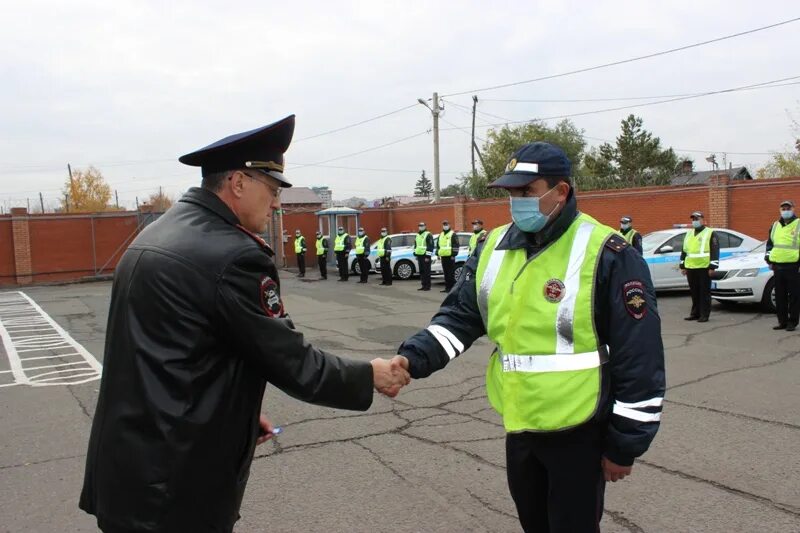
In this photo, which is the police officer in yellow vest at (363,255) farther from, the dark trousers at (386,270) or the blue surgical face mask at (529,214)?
the blue surgical face mask at (529,214)

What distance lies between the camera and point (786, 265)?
10.4 meters

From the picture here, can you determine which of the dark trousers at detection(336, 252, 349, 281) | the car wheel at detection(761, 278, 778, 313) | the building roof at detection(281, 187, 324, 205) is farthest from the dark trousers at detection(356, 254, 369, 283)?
the building roof at detection(281, 187, 324, 205)

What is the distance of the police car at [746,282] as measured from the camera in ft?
39.9

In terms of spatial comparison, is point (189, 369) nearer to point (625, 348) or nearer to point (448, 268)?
point (625, 348)

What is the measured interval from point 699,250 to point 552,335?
1054cm

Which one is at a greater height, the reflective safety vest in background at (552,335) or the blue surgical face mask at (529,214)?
the blue surgical face mask at (529,214)

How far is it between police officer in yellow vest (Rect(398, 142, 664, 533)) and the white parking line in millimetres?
6295

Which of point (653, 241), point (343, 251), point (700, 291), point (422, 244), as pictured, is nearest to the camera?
point (700, 291)

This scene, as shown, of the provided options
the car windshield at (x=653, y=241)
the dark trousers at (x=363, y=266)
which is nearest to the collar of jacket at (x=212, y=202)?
the car windshield at (x=653, y=241)

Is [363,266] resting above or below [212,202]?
below

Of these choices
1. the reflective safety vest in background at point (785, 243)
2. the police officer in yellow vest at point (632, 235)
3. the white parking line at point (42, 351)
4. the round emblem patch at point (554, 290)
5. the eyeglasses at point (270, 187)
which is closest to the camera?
the eyeglasses at point (270, 187)

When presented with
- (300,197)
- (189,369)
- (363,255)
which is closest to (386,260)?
(363,255)

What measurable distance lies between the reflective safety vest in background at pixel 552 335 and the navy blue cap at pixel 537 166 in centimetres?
23

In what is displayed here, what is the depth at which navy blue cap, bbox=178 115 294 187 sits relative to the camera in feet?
7.05
